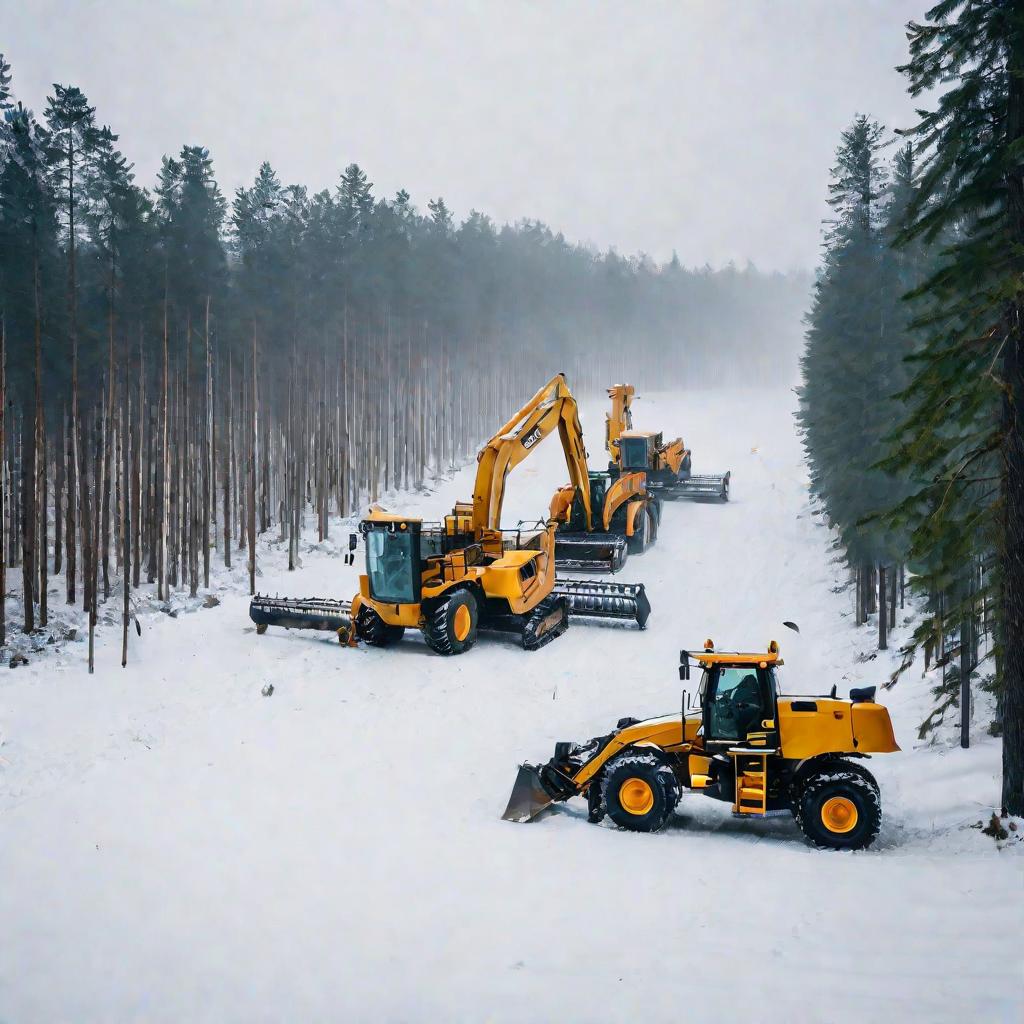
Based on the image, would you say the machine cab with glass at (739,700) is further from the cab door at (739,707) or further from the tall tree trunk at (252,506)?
the tall tree trunk at (252,506)

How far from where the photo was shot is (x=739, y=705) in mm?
9625

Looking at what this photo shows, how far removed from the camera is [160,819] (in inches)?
389

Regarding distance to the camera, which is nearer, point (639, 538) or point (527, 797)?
point (527, 797)

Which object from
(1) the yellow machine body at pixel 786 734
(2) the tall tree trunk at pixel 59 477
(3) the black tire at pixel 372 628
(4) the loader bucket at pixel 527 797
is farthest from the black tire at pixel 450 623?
(2) the tall tree trunk at pixel 59 477

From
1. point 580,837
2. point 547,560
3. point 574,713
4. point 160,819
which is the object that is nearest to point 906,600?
point 547,560

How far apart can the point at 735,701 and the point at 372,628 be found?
982 cm

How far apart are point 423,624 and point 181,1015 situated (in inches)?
434

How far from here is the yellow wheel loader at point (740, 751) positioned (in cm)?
931

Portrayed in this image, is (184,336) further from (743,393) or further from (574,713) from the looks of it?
(743,393)

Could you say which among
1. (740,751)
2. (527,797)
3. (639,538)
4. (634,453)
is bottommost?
(527,797)

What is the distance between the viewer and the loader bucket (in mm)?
9952

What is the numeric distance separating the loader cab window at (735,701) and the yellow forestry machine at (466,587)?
316 inches

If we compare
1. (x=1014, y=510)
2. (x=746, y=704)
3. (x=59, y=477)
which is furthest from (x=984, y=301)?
(x=59, y=477)

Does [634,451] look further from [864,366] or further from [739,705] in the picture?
[739,705]
